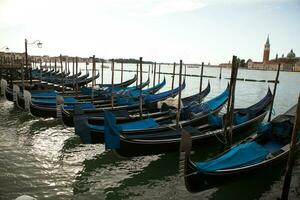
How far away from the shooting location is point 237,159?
19.1 ft

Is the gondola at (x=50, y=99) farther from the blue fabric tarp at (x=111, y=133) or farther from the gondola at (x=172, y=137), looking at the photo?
the blue fabric tarp at (x=111, y=133)

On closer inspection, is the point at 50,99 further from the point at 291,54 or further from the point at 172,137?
the point at 291,54

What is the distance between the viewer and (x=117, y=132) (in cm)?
691

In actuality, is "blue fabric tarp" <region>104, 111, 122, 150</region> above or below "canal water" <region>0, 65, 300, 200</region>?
above

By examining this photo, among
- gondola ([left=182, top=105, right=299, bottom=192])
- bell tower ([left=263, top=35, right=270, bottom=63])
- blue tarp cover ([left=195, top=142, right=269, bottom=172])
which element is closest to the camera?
gondola ([left=182, top=105, right=299, bottom=192])

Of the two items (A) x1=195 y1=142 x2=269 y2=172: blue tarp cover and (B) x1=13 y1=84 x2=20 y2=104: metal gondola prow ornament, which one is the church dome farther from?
(A) x1=195 y1=142 x2=269 y2=172: blue tarp cover

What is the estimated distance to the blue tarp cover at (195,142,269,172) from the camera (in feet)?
18.0

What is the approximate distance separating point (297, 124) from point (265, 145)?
9.85 ft

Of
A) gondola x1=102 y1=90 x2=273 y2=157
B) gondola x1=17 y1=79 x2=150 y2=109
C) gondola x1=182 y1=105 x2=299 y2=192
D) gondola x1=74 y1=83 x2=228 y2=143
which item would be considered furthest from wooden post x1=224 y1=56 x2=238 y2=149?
gondola x1=17 y1=79 x2=150 y2=109

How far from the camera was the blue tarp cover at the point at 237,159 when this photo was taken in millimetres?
5473

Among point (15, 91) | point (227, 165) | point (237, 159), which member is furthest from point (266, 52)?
point (227, 165)

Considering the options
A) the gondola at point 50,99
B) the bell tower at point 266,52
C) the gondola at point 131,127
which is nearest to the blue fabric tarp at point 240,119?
the gondola at point 131,127

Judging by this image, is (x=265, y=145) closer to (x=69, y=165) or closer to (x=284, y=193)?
(x=284, y=193)

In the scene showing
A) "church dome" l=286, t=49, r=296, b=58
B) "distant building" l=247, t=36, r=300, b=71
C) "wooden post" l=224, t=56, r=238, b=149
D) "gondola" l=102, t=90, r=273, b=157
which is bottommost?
"gondola" l=102, t=90, r=273, b=157
